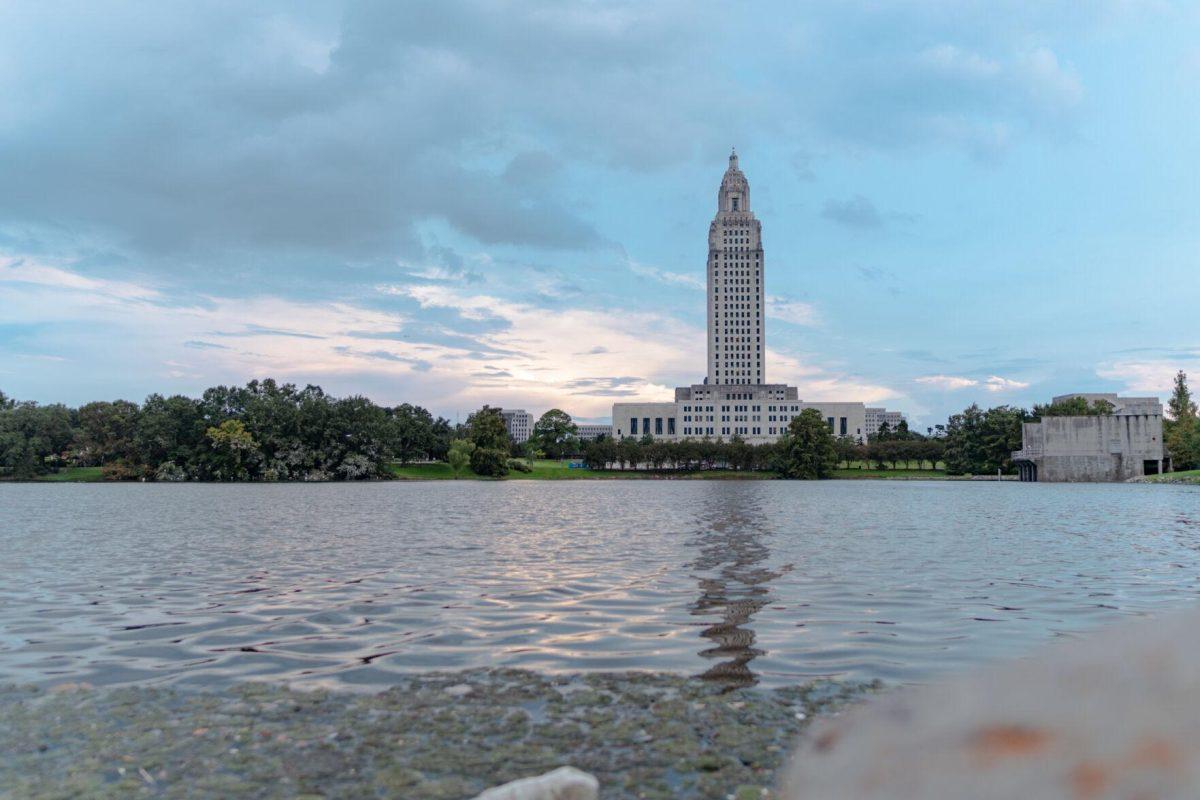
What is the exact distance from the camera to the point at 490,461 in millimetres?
142875

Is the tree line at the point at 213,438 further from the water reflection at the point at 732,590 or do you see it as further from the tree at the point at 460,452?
the water reflection at the point at 732,590

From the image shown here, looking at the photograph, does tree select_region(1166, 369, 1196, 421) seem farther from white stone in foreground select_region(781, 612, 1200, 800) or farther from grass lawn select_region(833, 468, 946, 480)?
white stone in foreground select_region(781, 612, 1200, 800)

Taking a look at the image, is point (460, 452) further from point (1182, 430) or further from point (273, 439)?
point (1182, 430)

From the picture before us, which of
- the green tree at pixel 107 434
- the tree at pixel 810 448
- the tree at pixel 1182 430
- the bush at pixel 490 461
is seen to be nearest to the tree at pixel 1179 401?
the tree at pixel 1182 430

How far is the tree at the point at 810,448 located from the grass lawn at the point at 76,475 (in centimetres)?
11716

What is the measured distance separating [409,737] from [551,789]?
103 inches

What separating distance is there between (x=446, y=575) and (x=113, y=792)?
42.2 feet

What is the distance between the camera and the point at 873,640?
1169 cm

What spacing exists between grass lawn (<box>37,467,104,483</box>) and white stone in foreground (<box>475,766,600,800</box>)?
5598 inches

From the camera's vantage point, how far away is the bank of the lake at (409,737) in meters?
6.31

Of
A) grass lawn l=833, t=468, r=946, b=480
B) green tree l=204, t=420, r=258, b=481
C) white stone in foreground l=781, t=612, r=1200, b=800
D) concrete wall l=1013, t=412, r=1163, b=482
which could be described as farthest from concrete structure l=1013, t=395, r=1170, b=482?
white stone in foreground l=781, t=612, r=1200, b=800

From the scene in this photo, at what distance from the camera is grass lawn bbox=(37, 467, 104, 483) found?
413ft

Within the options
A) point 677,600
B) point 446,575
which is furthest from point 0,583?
point 677,600

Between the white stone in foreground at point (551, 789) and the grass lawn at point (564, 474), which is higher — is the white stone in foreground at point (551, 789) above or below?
above
